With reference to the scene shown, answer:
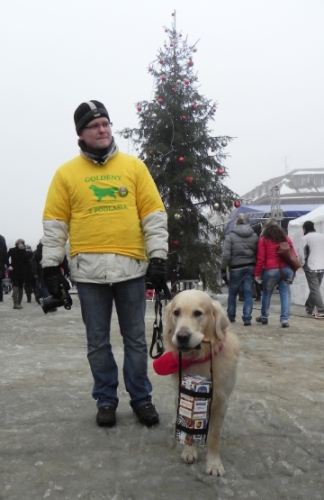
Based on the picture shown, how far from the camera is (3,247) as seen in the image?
35.1 feet

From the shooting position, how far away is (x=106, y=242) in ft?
10.5

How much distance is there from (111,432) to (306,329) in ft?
17.5

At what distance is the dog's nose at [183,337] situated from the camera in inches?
103

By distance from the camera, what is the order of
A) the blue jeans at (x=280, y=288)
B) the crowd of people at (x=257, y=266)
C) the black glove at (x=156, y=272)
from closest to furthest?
the black glove at (x=156, y=272)
the blue jeans at (x=280, y=288)
the crowd of people at (x=257, y=266)

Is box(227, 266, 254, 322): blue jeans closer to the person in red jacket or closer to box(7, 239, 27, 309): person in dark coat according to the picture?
the person in red jacket

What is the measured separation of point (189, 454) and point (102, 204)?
165cm

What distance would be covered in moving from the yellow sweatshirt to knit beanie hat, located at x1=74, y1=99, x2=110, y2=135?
23 cm

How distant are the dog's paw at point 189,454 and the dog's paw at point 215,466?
0.12 m

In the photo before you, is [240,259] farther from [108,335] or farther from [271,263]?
[108,335]

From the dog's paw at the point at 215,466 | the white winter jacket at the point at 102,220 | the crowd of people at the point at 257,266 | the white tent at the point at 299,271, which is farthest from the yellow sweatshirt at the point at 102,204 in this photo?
the white tent at the point at 299,271

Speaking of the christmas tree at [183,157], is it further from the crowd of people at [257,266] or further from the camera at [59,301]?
the camera at [59,301]

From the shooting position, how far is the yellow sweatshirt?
10.6ft

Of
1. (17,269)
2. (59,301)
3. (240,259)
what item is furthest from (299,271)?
(59,301)

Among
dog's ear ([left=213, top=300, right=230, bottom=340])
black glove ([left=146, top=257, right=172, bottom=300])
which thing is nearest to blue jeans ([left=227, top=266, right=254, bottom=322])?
black glove ([left=146, top=257, right=172, bottom=300])
